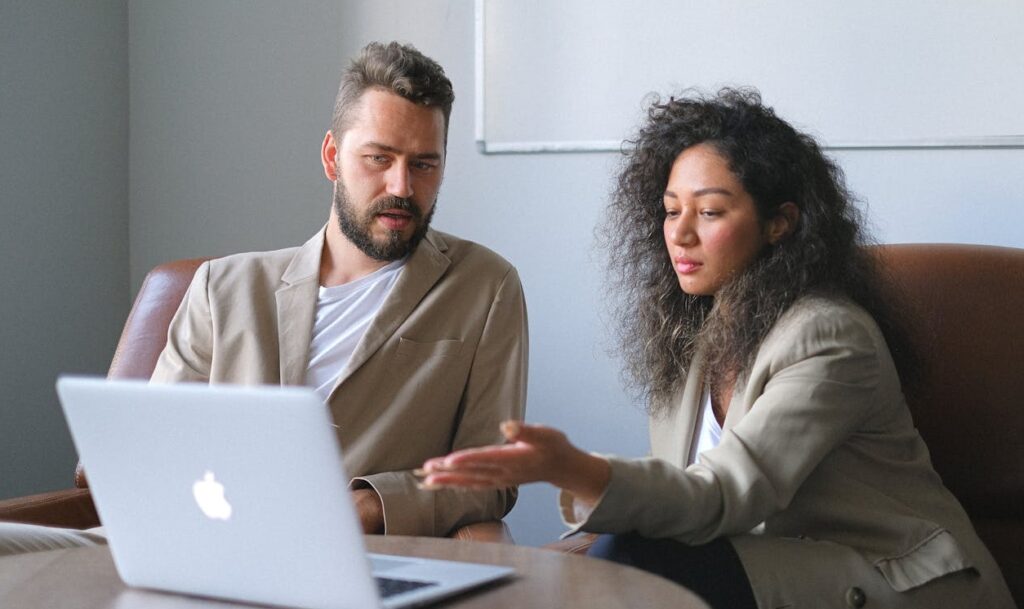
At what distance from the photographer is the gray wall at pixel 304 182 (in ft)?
9.15

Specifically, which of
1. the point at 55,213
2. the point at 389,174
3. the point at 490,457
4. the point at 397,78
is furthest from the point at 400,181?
the point at 55,213

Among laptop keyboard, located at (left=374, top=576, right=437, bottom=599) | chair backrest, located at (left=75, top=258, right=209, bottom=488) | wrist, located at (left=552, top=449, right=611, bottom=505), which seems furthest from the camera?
chair backrest, located at (left=75, top=258, right=209, bottom=488)

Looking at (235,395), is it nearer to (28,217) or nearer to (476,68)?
(476,68)

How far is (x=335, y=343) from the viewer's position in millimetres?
2182

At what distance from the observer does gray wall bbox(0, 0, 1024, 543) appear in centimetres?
279

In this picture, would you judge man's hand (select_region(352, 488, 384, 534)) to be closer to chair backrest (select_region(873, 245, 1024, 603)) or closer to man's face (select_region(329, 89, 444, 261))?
man's face (select_region(329, 89, 444, 261))

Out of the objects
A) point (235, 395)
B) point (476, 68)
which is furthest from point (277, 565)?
point (476, 68)

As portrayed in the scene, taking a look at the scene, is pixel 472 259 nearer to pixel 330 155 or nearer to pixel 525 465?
pixel 330 155

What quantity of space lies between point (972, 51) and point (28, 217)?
2185mm

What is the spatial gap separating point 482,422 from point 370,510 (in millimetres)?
279

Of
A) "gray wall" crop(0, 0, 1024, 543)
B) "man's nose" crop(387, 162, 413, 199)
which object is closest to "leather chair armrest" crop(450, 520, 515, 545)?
"man's nose" crop(387, 162, 413, 199)

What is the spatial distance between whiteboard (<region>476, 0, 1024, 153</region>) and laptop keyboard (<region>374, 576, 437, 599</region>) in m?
1.52

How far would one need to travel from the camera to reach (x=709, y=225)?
75.5 inches

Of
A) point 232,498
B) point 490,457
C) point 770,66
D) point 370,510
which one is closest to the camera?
point 232,498
